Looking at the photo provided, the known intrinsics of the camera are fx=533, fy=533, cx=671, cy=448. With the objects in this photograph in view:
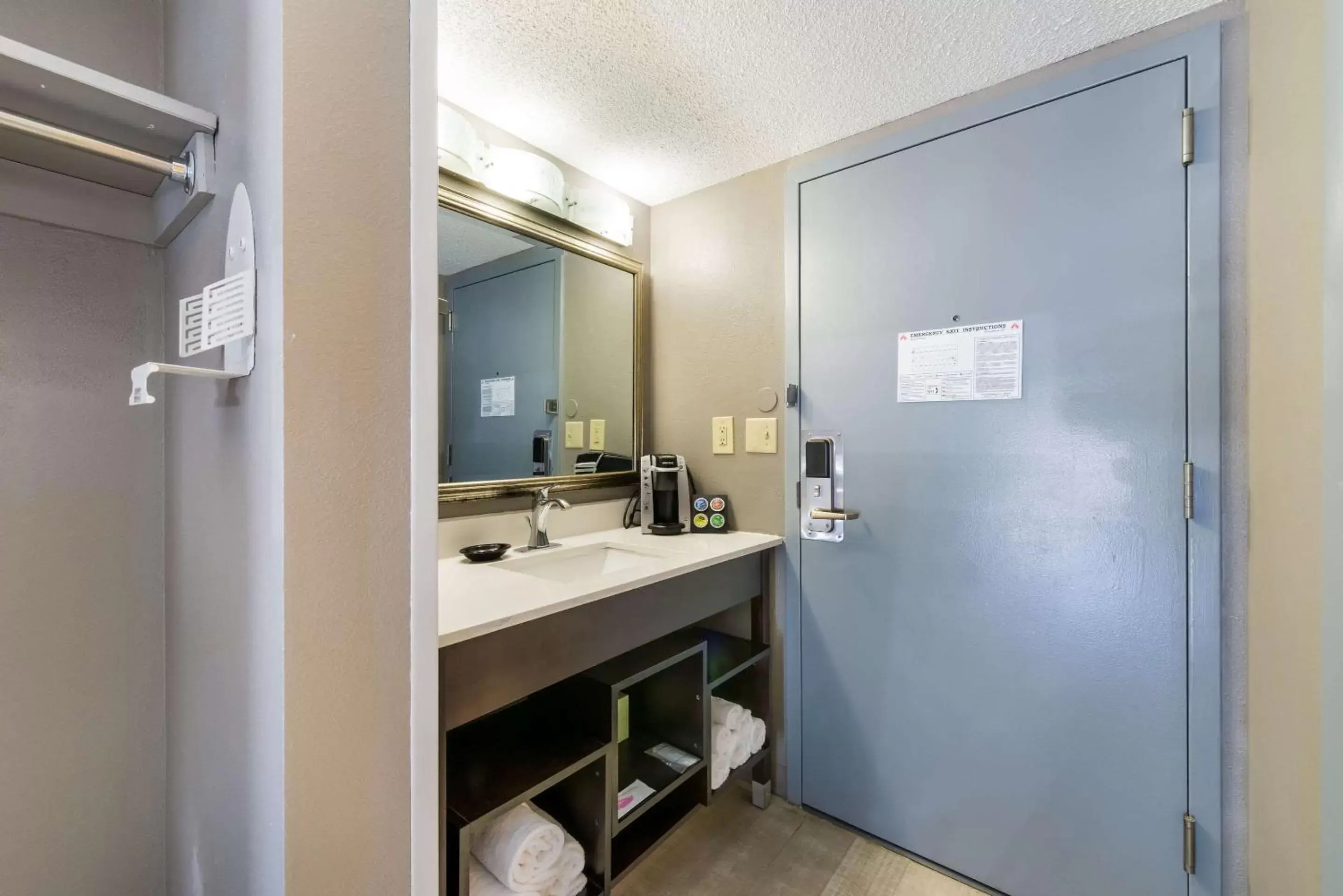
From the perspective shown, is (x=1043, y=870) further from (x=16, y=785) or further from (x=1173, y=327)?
(x=16, y=785)

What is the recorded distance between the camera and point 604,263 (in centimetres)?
189

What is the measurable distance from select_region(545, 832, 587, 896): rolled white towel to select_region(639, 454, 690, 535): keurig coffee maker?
89 cm

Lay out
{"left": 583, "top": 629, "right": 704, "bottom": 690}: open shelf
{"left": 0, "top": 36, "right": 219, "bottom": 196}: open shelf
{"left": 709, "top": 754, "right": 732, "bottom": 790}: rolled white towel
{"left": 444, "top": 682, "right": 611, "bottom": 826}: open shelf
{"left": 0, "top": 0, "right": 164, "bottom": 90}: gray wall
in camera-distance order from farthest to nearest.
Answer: {"left": 709, "top": 754, "right": 732, "bottom": 790}: rolled white towel < {"left": 583, "top": 629, "right": 704, "bottom": 690}: open shelf < {"left": 444, "top": 682, "right": 611, "bottom": 826}: open shelf < {"left": 0, "top": 0, "right": 164, "bottom": 90}: gray wall < {"left": 0, "top": 36, "right": 219, "bottom": 196}: open shelf

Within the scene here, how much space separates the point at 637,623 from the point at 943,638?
33.0 inches

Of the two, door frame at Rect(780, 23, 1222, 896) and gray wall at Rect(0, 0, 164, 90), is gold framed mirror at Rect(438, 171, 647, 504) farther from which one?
door frame at Rect(780, 23, 1222, 896)

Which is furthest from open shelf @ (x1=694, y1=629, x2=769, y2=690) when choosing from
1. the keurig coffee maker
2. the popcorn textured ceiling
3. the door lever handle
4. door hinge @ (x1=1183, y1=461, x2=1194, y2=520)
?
the popcorn textured ceiling

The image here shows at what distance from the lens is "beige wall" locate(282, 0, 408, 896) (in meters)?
0.59

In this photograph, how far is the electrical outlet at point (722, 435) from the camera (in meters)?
1.87

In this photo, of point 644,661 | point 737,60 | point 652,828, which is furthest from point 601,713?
point 737,60

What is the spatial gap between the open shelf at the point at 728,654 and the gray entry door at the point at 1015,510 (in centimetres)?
16

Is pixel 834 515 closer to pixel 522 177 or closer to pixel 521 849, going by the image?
pixel 521 849

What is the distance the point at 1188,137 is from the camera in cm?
113

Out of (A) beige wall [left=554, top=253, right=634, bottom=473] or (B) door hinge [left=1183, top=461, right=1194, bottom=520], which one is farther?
(A) beige wall [left=554, top=253, right=634, bottom=473]

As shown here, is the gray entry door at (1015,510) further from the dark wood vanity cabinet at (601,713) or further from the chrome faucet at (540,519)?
the chrome faucet at (540,519)
